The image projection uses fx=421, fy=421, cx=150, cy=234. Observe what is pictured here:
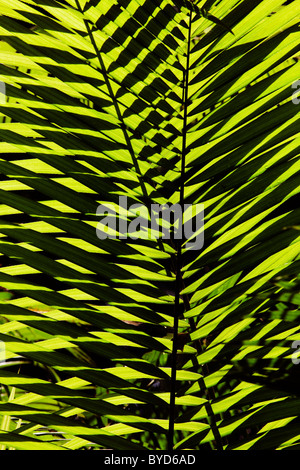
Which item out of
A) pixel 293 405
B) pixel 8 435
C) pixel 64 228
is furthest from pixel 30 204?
pixel 293 405

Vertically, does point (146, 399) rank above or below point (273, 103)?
below

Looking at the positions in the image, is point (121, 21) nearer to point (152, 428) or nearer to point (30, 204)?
point (30, 204)

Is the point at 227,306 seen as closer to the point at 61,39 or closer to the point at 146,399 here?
the point at 146,399

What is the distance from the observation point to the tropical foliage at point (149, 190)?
1.98ft

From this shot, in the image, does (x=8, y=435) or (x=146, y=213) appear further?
(x=146, y=213)

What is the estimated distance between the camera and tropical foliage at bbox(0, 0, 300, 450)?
1.98 ft

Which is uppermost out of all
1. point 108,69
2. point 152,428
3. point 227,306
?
point 108,69

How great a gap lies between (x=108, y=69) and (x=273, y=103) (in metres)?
0.28

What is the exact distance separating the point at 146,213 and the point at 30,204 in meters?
0.20

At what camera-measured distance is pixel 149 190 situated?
28.9 inches

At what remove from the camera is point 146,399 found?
2.10 feet

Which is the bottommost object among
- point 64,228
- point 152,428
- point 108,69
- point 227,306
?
point 152,428

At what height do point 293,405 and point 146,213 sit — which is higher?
point 146,213

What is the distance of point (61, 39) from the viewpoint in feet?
2.33
